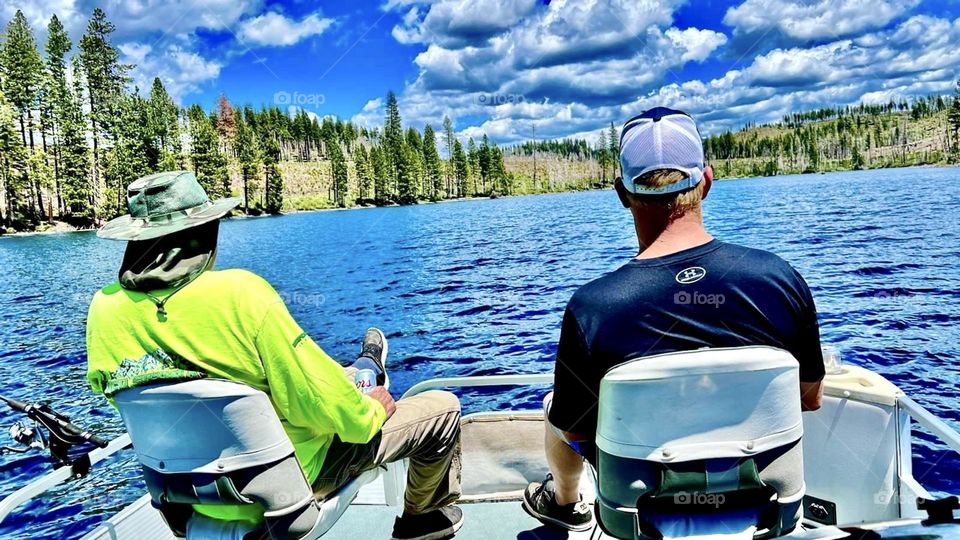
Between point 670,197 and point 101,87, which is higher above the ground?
point 101,87

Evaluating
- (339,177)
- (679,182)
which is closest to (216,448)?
(679,182)

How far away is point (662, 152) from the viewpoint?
2207 millimetres

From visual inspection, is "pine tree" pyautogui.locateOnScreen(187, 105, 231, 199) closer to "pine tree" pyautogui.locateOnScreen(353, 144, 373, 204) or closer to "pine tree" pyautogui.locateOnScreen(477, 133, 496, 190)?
"pine tree" pyautogui.locateOnScreen(353, 144, 373, 204)

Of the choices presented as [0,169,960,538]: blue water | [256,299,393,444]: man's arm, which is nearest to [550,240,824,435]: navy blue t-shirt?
[256,299,393,444]: man's arm

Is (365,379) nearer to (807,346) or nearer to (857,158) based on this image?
(807,346)

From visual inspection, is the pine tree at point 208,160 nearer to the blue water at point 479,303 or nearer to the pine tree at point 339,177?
the pine tree at point 339,177

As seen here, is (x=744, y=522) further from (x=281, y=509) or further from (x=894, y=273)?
(x=894, y=273)

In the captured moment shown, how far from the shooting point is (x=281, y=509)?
7.92 feet

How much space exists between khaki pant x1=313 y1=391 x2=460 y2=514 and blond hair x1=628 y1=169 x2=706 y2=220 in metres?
1.72

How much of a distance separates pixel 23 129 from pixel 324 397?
83804mm

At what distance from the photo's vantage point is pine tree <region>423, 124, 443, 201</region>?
12988cm

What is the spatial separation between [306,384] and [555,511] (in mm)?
1870

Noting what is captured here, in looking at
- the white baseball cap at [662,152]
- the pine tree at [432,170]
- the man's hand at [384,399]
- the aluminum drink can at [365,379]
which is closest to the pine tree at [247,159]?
the pine tree at [432,170]

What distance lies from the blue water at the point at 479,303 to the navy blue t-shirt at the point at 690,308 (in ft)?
23.2
